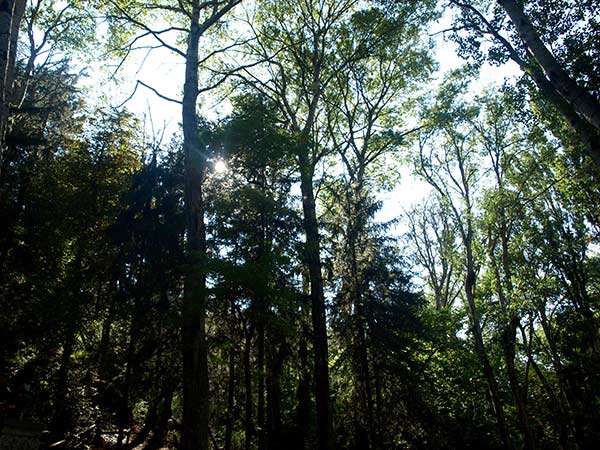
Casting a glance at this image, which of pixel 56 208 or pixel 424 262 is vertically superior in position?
pixel 424 262

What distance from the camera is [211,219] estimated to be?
33.3ft

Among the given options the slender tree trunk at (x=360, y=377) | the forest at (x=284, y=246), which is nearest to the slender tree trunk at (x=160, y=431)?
the forest at (x=284, y=246)

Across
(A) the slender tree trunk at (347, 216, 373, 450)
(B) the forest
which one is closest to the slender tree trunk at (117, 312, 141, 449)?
(B) the forest

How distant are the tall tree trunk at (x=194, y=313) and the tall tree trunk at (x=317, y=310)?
287 centimetres

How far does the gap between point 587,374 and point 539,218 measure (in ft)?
24.5

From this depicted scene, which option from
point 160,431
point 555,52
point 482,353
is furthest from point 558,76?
point 160,431

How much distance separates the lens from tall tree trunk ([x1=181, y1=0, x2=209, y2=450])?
6.36 metres

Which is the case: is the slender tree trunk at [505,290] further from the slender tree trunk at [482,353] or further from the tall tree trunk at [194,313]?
the tall tree trunk at [194,313]

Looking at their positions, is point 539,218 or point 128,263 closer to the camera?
point 128,263

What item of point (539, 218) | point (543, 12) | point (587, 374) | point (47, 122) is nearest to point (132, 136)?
point (47, 122)

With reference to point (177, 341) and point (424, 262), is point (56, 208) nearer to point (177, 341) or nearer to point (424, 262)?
point (177, 341)

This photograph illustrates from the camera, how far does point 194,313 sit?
6.74m

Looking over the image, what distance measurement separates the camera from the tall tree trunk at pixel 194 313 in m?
6.36

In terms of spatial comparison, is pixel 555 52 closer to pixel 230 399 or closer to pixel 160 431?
pixel 230 399
